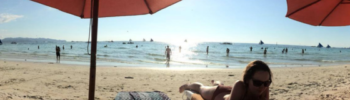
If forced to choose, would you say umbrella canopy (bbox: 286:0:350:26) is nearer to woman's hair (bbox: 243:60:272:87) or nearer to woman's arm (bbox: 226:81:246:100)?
woman's hair (bbox: 243:60:272:87)

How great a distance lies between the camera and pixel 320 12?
4219mm

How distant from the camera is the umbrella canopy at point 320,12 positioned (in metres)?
4.02

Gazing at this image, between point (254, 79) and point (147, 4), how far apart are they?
1.77m

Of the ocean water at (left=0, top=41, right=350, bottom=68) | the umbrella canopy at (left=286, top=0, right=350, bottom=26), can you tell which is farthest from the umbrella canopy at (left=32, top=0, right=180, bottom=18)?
the ocean water at (left=0, top=41, right=350, bottom=68)

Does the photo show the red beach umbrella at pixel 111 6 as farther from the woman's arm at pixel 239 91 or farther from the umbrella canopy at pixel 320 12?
the umbrella canopy at pixel 320 12

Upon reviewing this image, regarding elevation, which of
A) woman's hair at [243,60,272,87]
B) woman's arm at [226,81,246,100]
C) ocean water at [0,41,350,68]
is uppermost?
woman's hair at [243,60,272,87]

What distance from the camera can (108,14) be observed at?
3.61 m

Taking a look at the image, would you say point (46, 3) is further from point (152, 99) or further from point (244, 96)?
point (244, 96)

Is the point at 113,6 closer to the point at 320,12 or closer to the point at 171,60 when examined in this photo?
the point at 320,12

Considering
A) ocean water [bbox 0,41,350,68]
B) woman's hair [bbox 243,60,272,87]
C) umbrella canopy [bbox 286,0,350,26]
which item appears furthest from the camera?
ocean water [bbox 0,41,350,68]

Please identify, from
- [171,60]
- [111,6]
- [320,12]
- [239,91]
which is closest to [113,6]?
[111,6]

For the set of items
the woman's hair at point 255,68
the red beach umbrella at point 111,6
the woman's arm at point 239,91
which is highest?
the red beach umbrella at point 111,6

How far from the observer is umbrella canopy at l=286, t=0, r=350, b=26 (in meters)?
4.02

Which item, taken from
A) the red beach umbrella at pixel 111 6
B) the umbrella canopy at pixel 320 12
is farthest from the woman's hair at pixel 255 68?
the umbrella canopy at pixel 320 12
